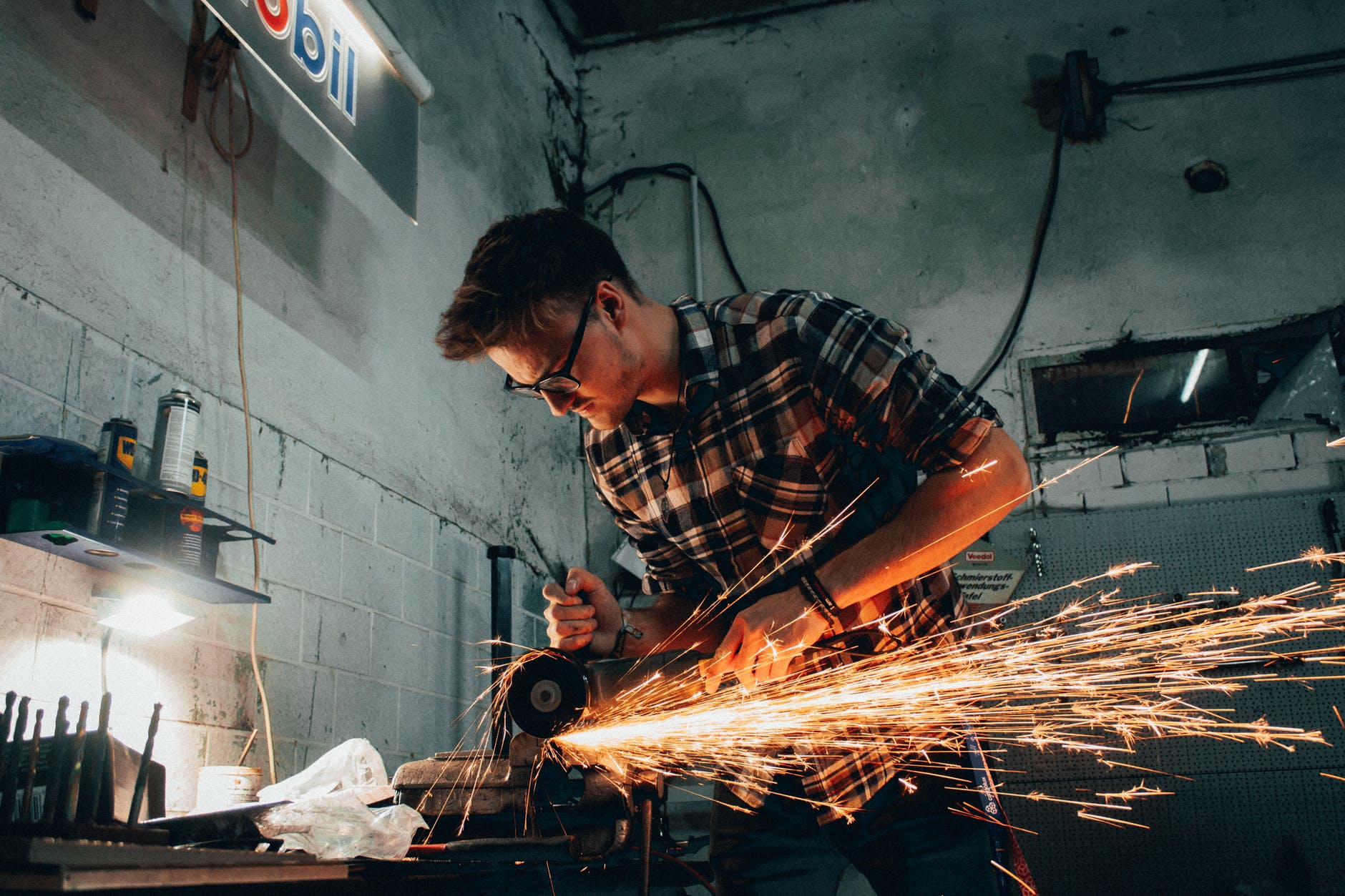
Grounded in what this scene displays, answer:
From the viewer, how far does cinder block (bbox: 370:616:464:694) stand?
272 cm

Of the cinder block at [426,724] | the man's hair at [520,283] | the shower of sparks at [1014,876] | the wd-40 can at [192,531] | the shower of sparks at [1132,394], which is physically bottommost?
the shower of sparks at [1014,876]

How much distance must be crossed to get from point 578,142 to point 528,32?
1.89 feet

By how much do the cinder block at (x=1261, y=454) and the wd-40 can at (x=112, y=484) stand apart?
363 cm

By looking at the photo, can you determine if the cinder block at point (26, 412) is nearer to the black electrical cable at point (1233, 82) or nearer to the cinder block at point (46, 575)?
the cinder block at point (46, 575)

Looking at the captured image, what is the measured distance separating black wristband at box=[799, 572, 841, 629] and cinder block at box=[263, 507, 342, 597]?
1.29m

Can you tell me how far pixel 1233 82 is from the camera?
411 cm

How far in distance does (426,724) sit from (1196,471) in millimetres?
2926

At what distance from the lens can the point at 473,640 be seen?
3.25 m

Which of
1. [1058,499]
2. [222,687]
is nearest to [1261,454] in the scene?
[1058,499]

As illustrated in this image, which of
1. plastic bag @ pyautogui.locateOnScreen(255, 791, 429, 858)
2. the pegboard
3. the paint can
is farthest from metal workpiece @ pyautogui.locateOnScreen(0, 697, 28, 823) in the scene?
the pegboard

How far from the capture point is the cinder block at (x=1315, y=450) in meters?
3.64

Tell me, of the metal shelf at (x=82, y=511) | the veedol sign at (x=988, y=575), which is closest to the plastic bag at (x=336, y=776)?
the metal shelf at (x=82, y=511)

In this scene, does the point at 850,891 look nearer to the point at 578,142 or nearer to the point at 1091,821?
the point at 1091,821

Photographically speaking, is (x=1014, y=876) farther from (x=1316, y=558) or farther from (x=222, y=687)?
(x=1316, y=558)
